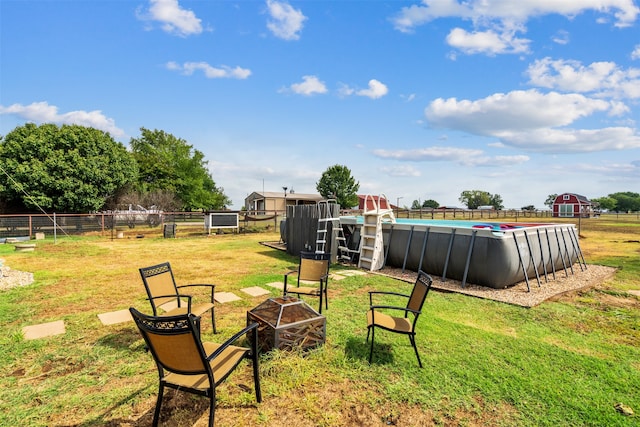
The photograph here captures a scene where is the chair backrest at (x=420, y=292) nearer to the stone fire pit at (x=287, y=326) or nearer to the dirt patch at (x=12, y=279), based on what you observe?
the stone fire pit at (x=287, y=326)

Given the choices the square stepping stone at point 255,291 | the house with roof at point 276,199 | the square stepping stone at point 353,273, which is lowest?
the square stepping stone at point 353,273

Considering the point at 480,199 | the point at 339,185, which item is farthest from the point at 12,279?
the point at 480,199

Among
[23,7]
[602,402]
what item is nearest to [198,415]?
[602,402]

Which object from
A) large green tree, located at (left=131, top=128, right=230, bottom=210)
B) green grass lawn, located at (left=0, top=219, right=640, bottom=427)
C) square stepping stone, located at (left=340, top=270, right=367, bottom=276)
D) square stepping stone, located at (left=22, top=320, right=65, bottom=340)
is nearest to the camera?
green grass lawn, located at (left=0, top=219, right=640, bottom=427)

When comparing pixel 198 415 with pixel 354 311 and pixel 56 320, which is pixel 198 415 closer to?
pixel 354 311

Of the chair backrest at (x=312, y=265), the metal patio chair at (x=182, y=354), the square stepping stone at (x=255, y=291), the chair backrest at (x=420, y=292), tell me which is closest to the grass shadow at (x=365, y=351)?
the chair backrest at (x=420, y=292)

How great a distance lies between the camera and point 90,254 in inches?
406

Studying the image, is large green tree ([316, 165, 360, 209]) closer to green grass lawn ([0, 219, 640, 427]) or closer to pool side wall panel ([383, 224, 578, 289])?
pool side wall panel ([383, 224, 578, 289])

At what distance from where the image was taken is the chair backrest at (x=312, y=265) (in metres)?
4.96

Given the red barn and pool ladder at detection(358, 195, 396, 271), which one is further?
the red barn

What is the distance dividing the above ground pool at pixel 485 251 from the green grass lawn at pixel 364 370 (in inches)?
39.3

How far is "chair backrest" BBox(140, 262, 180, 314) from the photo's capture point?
3.61 m

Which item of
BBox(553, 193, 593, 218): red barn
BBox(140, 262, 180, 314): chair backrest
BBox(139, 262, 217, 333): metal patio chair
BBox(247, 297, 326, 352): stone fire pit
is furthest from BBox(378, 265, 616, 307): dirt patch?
BBox(553, 193, 593, 218): red barn

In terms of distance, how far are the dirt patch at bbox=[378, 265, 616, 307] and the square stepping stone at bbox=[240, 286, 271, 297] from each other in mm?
3149
